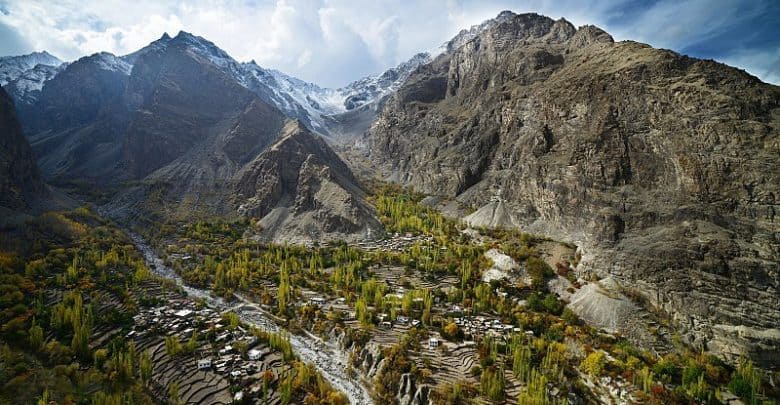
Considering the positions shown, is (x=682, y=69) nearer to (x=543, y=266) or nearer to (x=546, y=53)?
(x=543, y=266)

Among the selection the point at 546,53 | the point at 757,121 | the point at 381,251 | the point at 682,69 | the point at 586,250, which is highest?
the point at 546,53

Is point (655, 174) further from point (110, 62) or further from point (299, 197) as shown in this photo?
point (110, 62)

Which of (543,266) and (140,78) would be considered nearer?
(543,266)

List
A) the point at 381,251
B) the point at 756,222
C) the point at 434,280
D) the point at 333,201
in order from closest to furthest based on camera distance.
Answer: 1. the point at 756,222
2. the point at 434,280
3. the point at 381,251
4. the point at 333,201

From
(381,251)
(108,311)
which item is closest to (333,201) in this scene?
(381,251)

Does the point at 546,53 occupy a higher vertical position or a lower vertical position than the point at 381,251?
higher

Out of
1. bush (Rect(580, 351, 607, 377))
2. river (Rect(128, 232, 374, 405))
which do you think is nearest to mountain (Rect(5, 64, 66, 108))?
river (Rect(128, 232, 374, 405))

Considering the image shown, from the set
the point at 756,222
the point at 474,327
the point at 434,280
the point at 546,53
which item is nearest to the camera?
the point at 756,222
